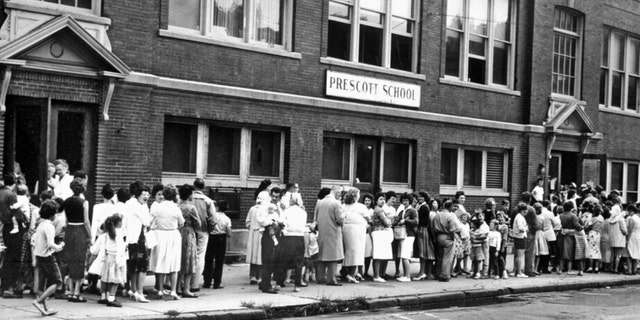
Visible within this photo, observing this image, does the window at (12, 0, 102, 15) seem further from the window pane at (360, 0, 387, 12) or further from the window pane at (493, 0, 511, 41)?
the window pane at (493, 0, 511, 41)

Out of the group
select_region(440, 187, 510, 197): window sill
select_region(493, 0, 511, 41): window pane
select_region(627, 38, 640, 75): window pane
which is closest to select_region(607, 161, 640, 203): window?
select_region(627, 38, 640, 75): window pane

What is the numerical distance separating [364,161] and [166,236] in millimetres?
9583

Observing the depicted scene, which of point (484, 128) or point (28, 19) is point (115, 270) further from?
point (484, 128)

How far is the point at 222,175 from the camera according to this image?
19.3 metres

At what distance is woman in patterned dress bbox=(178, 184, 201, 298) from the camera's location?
1417 cm

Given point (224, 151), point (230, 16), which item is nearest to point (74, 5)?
point (230, 16)

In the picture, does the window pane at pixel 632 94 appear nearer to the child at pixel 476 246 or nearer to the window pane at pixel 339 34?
the window pane at pixel 339 34

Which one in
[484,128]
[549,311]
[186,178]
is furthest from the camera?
[484,128]

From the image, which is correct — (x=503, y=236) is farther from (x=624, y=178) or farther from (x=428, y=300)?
(x=624, y=178)

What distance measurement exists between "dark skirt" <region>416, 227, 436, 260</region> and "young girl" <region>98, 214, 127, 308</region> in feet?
23.4

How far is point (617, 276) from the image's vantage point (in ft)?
70.7

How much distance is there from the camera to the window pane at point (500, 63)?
86.7ft

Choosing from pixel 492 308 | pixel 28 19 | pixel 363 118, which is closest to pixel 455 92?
pixel 363 118

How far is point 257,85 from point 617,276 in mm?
9827
